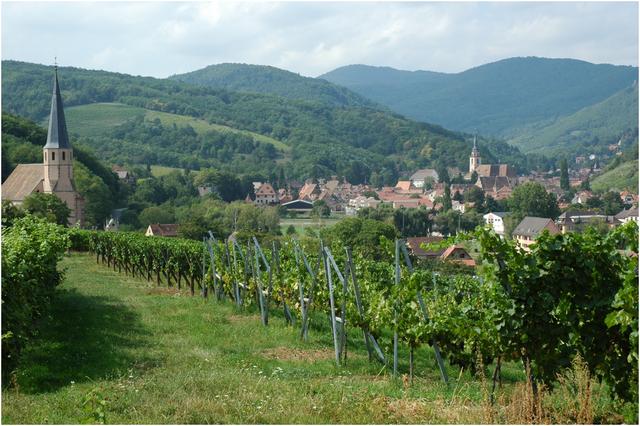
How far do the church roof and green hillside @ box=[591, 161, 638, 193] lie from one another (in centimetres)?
9568

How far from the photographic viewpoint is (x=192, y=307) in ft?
56.9

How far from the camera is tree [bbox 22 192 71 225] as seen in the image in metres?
55.9

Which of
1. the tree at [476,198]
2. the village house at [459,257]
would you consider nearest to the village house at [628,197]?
the tree at [476,198]

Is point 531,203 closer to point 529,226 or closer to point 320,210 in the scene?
point 529,226

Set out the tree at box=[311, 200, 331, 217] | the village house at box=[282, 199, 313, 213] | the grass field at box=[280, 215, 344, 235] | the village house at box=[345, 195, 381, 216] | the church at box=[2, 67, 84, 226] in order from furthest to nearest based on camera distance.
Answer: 1. the village house at box=[345, 195, 381, 216]
2. the village house at box=[282, 199, 313, 213]
3. the tree at box=[311, 200, 331, 217]
4. the grass field at box=[280, 215, 344, 235]
5. the church at box=[2, 67, 84, 226]

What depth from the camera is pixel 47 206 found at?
192ft

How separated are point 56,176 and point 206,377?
72921 millimetres

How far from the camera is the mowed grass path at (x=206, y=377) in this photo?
24.0ft

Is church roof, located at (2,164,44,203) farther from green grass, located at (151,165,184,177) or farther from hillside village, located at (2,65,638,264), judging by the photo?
green grass, located at (151,165,184,177)

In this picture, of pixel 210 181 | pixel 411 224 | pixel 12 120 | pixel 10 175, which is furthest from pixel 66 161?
pixel 210 181

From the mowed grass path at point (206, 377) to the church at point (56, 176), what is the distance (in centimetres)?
6337

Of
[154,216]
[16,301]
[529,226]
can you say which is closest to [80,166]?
[154,216]

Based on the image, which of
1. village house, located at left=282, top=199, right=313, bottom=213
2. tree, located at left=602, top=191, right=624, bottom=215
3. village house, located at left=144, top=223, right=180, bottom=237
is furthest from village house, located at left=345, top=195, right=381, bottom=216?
village house, located at left=144, top=223, right=180, bottom=237

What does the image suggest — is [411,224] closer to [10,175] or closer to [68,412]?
[10,175]
